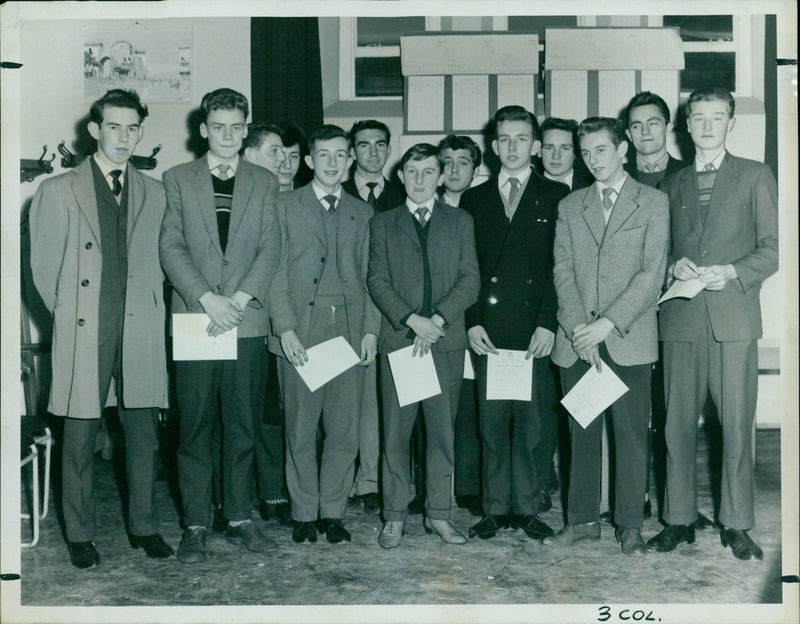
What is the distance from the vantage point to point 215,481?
133 inches

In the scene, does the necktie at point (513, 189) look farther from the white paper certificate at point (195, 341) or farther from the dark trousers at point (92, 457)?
the dark trousers at point (92, 457)

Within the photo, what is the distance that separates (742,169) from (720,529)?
1.46 m

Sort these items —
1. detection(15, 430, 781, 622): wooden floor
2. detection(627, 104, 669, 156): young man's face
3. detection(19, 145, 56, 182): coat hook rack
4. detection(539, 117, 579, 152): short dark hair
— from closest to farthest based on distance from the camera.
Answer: detection(15, 430, 781, 622): wooden floor < detection(627, 104, 669, 156): young man's face < detection(539, 117, 579, 152): short dark hair < detection(19, 145, 56, 182): coat hook rack

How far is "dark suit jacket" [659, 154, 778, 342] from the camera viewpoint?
2.95m

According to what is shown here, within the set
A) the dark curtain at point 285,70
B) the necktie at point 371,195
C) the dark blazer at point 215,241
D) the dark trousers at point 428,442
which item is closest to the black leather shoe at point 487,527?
the dark trousers at point 428,442

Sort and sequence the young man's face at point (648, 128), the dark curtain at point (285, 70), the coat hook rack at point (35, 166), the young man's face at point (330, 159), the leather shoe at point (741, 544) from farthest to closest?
the dark curtain at point (285, 70) → the coat hook rack at point (35, 166) → the young man's face at point (648, 128) → the young man's face at point (330, 159) → the leather shoe at point (741, 544)

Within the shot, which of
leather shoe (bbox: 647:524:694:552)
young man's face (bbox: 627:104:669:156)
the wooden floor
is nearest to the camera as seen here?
the wooden floor

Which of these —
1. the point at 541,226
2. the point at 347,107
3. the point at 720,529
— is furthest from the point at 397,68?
the point at 720,529

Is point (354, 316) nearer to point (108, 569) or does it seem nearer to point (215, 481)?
point (215, 481)

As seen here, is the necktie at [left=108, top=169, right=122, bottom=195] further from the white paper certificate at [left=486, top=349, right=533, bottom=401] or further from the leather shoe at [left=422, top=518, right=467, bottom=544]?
the leather shoe at [left=422, top=518, right=467, bottom=544]

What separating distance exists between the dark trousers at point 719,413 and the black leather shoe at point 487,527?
69 cm

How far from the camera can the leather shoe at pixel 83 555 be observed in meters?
2.95

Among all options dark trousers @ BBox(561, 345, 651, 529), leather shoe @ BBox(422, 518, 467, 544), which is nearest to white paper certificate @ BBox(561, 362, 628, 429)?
dark trousers @ BBox(561, 345, 651, 529)

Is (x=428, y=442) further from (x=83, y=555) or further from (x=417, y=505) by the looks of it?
(x=83, y=555)
